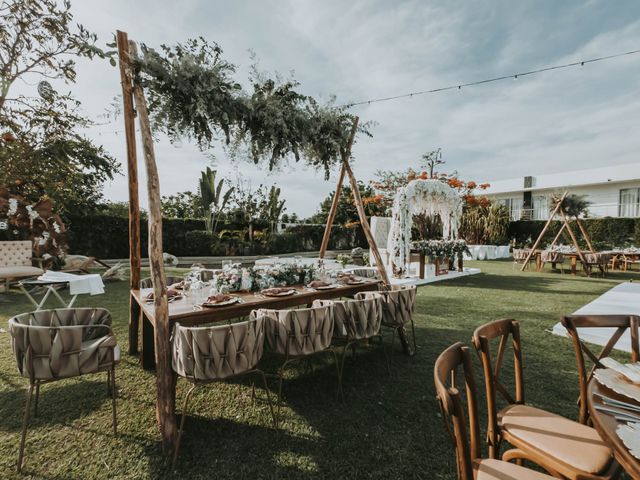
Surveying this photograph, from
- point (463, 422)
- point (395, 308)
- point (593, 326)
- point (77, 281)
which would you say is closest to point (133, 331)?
point (77, 281)

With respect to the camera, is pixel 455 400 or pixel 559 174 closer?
pixel 455 400

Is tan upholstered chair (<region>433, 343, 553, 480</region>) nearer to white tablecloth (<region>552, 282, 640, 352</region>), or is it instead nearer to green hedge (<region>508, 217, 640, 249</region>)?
white tablecloth (<region>552, 282, 640, 352</region>)

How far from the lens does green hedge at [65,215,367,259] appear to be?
1216 centimetres

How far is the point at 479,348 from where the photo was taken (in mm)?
1649

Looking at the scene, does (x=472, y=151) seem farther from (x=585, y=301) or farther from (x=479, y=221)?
(x=585, y=301)

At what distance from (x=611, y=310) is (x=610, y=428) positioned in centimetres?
617

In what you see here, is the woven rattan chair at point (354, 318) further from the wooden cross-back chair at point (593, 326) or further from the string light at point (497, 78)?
the string light at point (497, 78)

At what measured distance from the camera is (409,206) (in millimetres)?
8812

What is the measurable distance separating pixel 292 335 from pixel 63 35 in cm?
963

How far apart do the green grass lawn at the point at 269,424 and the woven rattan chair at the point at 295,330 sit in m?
0.52

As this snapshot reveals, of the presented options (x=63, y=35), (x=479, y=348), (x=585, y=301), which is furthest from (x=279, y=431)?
(x=63, y=35)

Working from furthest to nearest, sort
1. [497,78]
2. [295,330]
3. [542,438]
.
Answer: [497,78] < [295,330] < [542,438]

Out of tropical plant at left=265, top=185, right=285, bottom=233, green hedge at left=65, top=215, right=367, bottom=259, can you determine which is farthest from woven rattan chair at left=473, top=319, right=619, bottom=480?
tropical plant at left=265, top=185, right=285, bottom=233

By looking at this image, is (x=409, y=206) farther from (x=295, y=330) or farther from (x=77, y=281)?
(x=77, y=281)
